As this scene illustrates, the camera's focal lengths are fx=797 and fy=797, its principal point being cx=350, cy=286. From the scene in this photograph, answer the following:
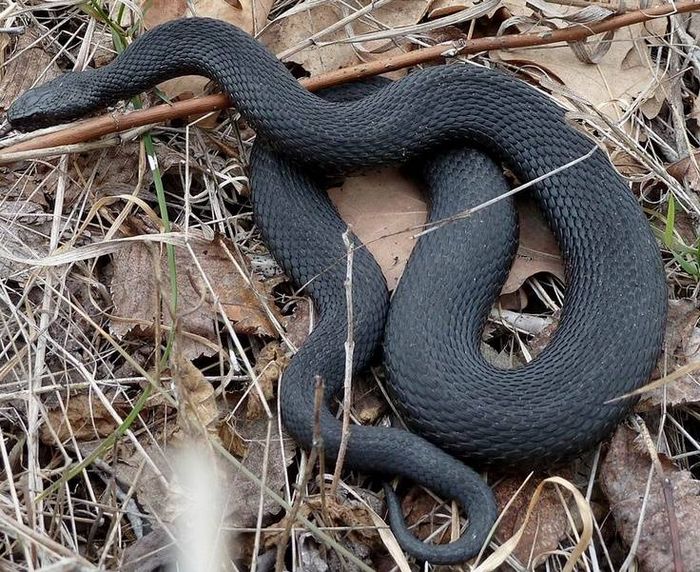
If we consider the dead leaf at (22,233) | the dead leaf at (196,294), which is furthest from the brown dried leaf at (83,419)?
the dead leaf at (22,233)

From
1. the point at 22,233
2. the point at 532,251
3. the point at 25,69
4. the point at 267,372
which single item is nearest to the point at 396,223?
the point at 532,251

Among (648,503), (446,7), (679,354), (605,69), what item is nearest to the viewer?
(648,503)

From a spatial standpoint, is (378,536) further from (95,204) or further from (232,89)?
(232,89)

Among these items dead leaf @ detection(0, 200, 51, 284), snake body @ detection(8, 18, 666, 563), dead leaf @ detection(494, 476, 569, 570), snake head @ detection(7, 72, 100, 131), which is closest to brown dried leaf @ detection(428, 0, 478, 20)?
snake body @ detection(8, 18, 666, 563)

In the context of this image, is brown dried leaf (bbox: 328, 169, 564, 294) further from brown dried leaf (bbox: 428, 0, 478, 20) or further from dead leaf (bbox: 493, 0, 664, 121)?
brown dried leaf (bbox: 428, 0, 478, 20)

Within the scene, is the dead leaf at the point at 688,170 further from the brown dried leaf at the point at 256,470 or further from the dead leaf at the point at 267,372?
the brown dried leaf at the point at 256,470

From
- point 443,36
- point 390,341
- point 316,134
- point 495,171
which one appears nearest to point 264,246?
point 316,134

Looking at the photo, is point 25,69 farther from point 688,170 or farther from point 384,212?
point 688,170
